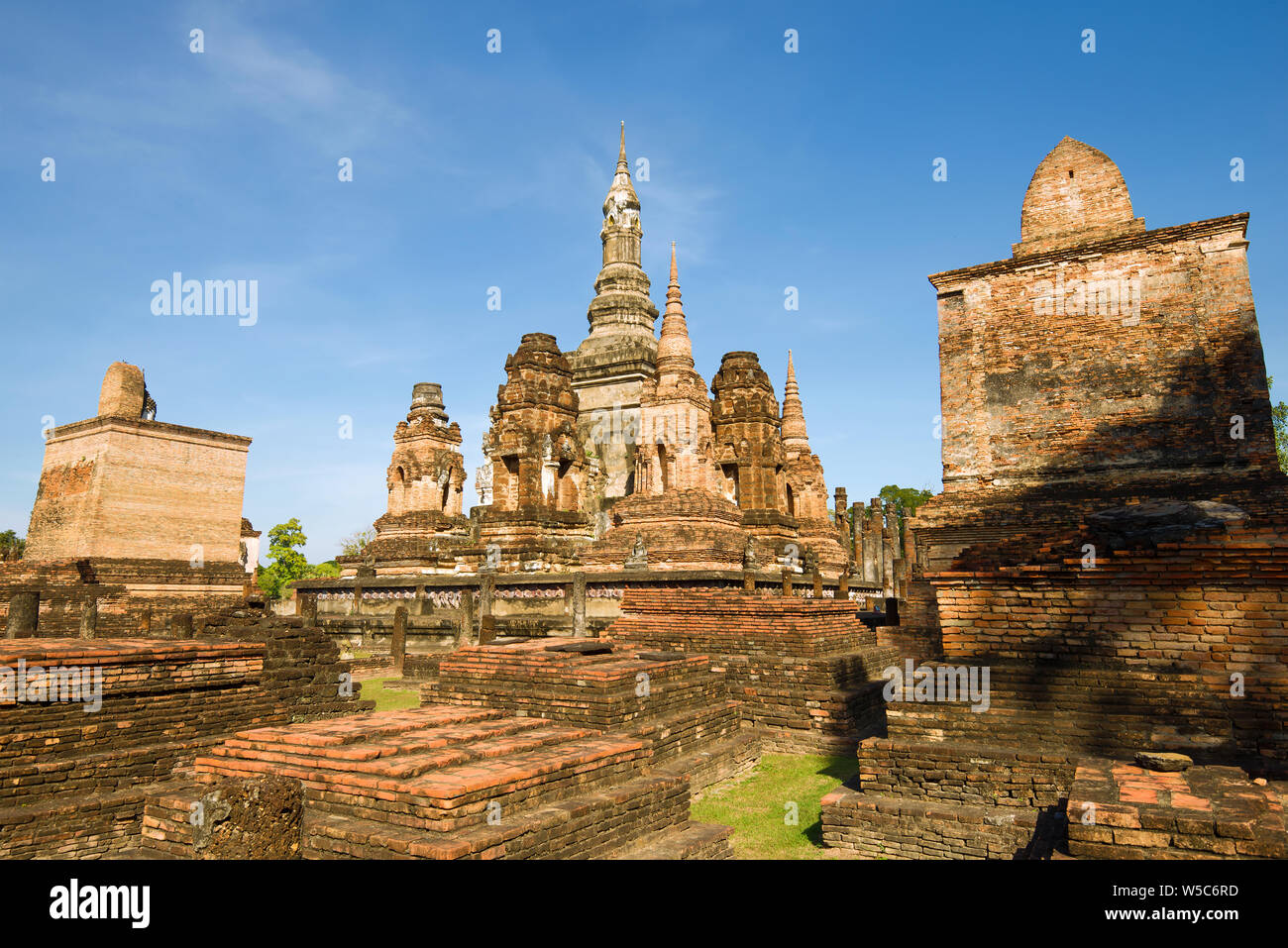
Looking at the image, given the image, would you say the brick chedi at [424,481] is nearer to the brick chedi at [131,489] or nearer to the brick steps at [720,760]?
the brick chedi at [131,489]

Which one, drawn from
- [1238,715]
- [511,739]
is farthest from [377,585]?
[1238,715]

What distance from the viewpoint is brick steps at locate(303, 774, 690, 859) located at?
4.38 meters

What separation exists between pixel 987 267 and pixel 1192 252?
2.71m

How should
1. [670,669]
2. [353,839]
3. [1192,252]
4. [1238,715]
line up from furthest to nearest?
[1192,252], [670,669], [1238,715], [353,839]

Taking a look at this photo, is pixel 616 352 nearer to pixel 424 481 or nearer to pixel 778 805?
pixel 424 481

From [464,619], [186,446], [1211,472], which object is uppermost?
[186,446]

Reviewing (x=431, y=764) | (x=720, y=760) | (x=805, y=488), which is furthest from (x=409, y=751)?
(x=805, y=488)

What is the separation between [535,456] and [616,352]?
548 centimetres

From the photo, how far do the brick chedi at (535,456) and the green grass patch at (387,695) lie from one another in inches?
241

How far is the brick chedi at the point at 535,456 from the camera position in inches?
806

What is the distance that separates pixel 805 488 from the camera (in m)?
27.2

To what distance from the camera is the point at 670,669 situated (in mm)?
9039

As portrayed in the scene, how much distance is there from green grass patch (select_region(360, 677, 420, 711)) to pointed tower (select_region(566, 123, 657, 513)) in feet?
30.5
